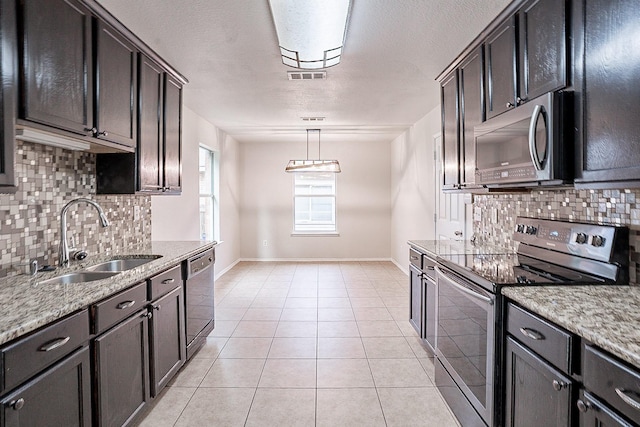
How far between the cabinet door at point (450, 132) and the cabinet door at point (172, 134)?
2.35 m

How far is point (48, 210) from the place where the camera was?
2.17 meters

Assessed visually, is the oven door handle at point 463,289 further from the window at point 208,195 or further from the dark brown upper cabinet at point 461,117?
the window at point 208,195

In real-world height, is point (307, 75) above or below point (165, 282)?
above

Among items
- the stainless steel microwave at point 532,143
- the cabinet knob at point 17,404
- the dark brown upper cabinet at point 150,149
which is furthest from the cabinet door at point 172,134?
the stainless steel microwave at point 532,143

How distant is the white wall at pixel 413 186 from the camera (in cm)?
478

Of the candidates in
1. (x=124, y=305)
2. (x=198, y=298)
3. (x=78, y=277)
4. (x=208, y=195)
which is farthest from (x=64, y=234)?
(x=208, y=195)

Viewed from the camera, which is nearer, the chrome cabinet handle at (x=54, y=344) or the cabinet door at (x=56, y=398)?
the cabinet door at (x=56, y=398)

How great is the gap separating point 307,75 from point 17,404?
2.89 meters

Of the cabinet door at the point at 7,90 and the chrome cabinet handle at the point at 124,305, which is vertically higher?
the cabinet door at the point at 7,90

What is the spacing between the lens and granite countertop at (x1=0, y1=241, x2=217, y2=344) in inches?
47.3

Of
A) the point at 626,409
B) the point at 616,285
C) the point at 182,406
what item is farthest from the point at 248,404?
the point at 616,285

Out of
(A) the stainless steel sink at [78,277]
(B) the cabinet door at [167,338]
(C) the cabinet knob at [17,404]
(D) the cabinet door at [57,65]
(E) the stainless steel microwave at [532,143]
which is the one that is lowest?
(B) the cabinet door at [167,338]

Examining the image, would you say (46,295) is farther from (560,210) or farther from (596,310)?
(560,210)

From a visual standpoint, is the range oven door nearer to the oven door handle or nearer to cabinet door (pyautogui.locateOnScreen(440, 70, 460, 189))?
the oven door handle
